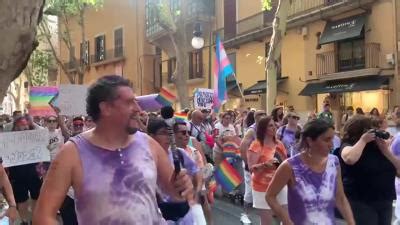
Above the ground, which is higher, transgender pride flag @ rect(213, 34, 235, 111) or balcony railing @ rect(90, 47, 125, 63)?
balcony railing @ rect(90, 47, 125, 63)

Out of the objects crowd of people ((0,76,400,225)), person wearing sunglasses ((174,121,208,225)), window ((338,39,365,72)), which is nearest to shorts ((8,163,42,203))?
crowd of people ((0,76,400,225))

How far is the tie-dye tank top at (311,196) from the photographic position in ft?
12.9

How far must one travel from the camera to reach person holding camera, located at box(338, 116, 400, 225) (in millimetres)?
4648

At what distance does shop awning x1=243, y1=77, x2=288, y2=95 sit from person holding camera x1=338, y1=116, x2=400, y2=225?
2002 centimetres

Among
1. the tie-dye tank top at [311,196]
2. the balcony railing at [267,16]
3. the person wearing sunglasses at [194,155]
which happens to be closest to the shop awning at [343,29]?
the balcony railing at [267,16]

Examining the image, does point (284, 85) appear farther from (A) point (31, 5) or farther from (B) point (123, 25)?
(A) point (31, 5)

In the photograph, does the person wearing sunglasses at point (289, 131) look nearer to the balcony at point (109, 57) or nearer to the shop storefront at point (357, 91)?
the shop storefront at point (357, 91)

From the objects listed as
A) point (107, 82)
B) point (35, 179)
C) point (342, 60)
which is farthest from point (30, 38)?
point (342, 60)

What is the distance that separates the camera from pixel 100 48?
42500 mm

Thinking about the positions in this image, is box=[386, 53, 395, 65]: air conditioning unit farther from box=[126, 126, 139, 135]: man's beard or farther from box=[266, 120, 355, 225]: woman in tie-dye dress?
box=[126, 126, 139, 135]: man's beard

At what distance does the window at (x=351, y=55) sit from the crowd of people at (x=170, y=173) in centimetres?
1347

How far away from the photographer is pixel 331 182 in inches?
159

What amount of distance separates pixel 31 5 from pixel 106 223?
221 centimetres

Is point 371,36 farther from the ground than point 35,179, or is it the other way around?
point 371,36
